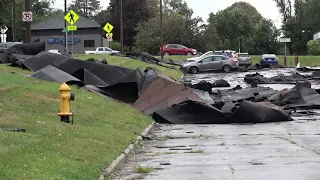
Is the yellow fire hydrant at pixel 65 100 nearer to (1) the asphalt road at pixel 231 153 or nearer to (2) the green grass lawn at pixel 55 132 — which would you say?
(2) the green grass lawn at pixel 55 132

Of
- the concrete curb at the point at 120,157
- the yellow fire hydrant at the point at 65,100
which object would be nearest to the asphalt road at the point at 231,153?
the concrete curb at the point at 120,157

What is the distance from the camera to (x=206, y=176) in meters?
9.48

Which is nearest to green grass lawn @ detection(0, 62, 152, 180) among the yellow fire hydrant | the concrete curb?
the concrete curb

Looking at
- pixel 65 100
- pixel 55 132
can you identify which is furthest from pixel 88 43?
pixel 55 132

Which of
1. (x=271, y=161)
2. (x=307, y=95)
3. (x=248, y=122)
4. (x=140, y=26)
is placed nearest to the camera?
(x=271, y=161)

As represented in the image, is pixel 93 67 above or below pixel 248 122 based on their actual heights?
Answer: above

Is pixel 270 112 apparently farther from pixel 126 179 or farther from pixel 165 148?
pixel 126 179

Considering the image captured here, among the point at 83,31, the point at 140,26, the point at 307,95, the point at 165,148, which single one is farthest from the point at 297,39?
the point at 165,148

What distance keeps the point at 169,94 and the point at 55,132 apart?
934 centimetres

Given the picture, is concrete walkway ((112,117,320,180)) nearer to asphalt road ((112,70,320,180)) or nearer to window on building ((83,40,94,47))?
asphalt road ((112,70,320,180))

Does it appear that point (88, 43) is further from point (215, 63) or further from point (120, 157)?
point (120, 157)

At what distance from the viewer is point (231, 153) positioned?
1216 centimetres

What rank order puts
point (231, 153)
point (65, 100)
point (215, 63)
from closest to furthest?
point (231, 153) → point (65, 100) → point (215, 63)

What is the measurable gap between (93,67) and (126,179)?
14.8 m
